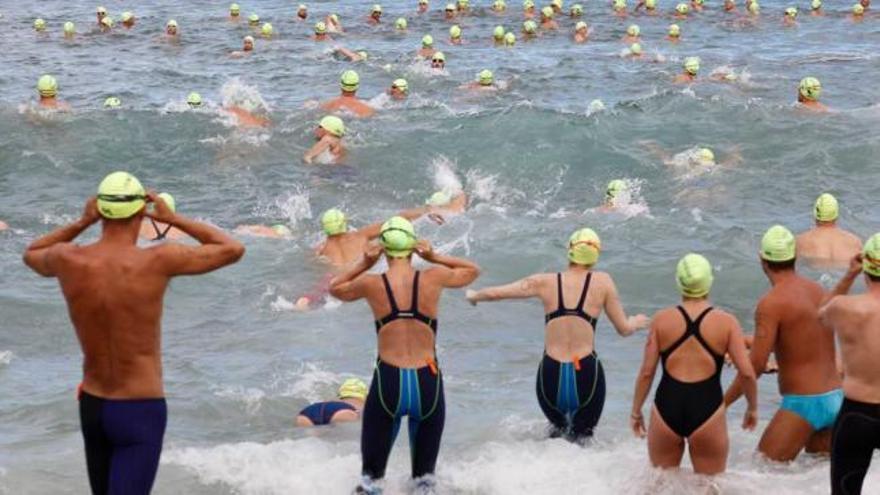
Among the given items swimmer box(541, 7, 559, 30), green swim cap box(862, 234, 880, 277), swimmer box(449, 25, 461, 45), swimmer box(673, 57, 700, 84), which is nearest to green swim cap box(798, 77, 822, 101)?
swimmer box(673, 57, 700, 84)

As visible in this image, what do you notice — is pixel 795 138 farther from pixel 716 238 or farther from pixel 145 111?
pixel 145 111

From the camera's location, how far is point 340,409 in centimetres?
877

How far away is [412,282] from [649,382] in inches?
60.9

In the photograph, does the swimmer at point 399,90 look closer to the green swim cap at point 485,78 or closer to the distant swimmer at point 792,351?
the green swim cap at point 485,78

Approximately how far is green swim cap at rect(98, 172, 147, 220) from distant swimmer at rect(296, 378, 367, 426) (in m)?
3.65

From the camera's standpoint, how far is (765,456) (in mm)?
7297

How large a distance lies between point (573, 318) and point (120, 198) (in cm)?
330

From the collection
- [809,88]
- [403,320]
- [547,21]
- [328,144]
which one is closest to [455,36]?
[547,21]

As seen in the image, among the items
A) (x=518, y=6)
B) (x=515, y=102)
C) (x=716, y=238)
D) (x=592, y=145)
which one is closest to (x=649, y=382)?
(x=716, y=238)

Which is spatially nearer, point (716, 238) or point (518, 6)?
point (716, 238)

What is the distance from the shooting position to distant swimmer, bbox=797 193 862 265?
11.4 metres

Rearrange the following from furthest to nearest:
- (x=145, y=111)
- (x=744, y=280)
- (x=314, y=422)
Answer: (x=145, y=111), (x=744, y=280), (x=314, y=422)

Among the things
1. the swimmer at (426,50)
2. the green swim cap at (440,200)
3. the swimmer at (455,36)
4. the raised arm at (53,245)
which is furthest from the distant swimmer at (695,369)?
the swimmer at (455,36)

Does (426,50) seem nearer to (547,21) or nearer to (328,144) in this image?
(547,21)
